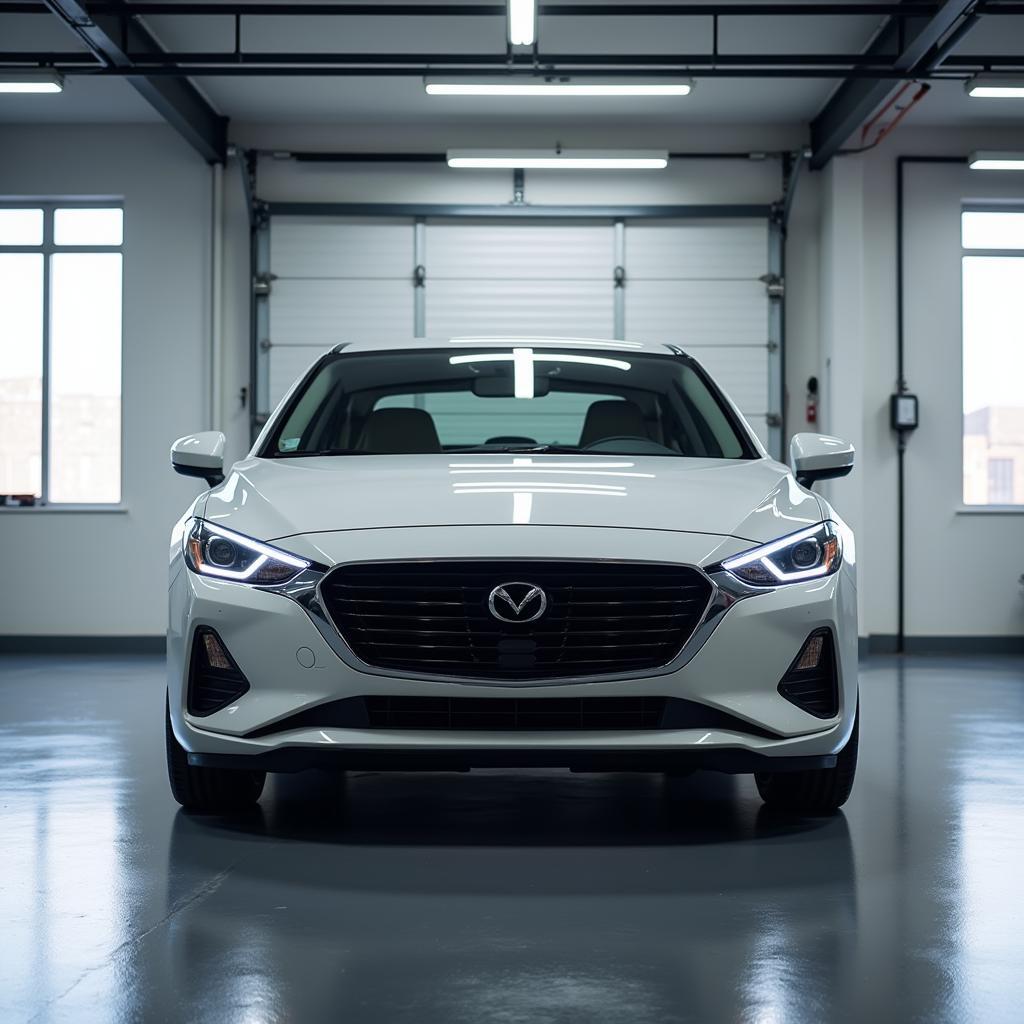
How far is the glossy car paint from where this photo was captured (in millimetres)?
3301

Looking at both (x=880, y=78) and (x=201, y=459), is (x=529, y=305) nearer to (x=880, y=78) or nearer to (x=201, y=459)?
(x=880, y=78)

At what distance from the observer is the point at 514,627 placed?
3.29 metres

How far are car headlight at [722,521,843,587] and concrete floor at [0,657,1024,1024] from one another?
689 millimetres

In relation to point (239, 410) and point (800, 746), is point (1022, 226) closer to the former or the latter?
point (239, 410)

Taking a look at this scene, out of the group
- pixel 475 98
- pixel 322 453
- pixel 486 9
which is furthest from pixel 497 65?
pixel 322 453

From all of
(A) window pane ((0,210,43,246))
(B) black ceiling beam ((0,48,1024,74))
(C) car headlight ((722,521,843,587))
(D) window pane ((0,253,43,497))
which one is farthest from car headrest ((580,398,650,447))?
(A) window pane ((0,210,43,246))

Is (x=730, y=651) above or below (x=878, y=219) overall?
below

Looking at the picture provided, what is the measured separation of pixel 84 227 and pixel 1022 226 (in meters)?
7.75

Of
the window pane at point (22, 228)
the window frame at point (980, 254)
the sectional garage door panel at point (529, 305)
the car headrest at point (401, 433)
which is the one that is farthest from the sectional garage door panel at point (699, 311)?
the car headrest at point (401, 433)

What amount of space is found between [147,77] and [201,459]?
6.14 m

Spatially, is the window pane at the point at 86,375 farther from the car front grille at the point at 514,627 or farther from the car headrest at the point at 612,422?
the car front grille at the point at 514,627

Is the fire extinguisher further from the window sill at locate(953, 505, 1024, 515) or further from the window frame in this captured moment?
the window sill at locate(953, 505, 1024, 515)

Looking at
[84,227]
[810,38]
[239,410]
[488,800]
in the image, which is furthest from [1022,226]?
[488,800]

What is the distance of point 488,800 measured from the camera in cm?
415
